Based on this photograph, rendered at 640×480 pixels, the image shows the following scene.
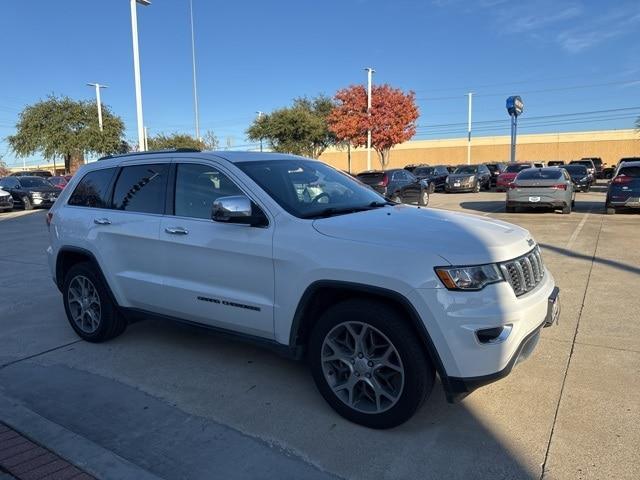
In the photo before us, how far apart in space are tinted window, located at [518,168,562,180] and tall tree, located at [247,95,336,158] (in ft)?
86.0

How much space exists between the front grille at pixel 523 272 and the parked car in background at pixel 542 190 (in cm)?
1332

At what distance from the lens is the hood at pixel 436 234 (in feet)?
10.5

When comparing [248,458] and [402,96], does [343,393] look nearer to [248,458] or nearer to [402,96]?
[248,458]

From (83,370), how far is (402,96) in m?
39.3

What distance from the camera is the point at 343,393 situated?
363 cm

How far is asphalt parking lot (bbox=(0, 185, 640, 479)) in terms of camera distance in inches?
123

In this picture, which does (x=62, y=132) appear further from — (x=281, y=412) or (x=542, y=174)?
(x=281, y=412)

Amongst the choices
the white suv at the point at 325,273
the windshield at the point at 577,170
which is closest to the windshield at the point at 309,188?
the white suv at the point at 325,273

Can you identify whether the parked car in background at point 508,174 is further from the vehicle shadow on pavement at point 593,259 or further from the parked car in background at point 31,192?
the parked car in background at point 31,192

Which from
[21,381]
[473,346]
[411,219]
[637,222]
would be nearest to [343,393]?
[473,346]

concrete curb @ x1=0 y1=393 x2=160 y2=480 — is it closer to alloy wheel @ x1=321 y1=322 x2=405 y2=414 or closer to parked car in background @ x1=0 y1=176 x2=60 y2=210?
alloy wheel @ x1=321 y1=322 x2=405 y2=414

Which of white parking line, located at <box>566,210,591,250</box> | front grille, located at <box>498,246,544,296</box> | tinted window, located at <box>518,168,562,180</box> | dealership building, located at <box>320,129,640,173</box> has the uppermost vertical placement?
dealership building, located at <box>320,129,640,173</box>

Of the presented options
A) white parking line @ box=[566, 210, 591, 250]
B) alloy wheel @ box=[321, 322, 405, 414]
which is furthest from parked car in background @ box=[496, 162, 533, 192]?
alloy wheel @ box=[321, 322, 405, 414]

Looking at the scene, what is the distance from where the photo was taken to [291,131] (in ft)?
140
